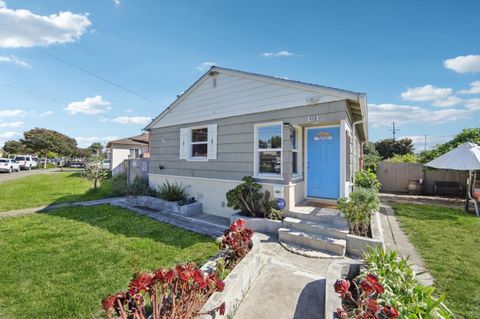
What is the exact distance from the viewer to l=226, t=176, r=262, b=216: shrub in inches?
251

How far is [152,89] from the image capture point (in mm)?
13141

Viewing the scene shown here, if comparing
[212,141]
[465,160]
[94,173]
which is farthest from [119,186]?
[465,160]

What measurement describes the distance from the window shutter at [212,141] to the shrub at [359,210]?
4.47 metres

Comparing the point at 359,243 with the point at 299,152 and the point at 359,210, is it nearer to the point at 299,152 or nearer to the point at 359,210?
the point at 359,210

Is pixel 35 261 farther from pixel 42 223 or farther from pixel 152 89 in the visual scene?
pixel 152 89

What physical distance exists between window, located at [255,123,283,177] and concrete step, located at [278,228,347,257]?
5.84 feet

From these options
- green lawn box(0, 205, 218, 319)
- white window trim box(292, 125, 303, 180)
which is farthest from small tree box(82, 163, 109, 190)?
white window trim box(292, 125, 303, 180)

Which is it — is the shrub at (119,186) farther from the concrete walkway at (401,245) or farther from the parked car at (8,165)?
the parked car at (8,165)

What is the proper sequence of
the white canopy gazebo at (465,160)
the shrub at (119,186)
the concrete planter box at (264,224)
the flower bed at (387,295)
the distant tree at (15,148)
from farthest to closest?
the distant tree at (15,148) < the shrub at (119,186) < the white canopy gazebo at (465,160) < the concrete planter box at (264,224) < the flower bed at (387,295)

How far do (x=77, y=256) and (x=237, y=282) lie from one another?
3.54 metres

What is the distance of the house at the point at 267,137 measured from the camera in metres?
5.87

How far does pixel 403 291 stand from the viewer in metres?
2.38

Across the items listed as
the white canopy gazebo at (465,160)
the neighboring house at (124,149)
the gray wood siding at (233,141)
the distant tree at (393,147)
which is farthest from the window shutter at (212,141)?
the distant tree at (393,147)

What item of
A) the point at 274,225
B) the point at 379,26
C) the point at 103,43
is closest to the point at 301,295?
the point at 274,225
